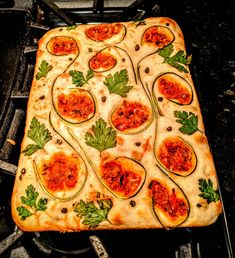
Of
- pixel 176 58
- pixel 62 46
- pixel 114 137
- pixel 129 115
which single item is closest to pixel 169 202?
pixel 114 137

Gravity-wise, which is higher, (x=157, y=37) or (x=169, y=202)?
(x=157, y=37)

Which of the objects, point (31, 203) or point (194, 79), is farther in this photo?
point (194, 79)

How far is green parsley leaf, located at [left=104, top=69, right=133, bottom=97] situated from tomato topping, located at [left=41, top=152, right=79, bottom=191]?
81cm

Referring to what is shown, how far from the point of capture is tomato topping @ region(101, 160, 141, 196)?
248 centimetres

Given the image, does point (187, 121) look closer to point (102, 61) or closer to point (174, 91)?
point (174, 91)

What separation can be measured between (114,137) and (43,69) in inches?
43.7

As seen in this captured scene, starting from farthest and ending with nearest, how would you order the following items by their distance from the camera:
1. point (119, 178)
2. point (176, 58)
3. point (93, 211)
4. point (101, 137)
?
point (176, 58) < point (101, 137) < point (119, 178) < point (93, 211)

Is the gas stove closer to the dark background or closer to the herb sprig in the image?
the dark background

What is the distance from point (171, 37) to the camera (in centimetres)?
322

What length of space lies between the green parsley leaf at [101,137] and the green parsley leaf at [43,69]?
2.72 feet

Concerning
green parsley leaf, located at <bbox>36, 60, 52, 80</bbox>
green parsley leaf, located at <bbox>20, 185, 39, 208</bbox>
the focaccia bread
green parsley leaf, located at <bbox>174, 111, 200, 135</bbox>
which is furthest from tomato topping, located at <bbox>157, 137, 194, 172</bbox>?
green parsley leaf, located at <bbox>36, 60, 52, 80</bbox>

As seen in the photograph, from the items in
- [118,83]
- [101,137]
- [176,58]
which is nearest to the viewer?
[101,137]

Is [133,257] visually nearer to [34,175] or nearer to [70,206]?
[70,206]

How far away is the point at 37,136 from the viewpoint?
271 centimetres
